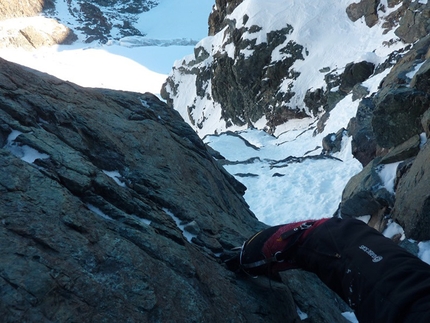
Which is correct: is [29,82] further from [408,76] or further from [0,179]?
[408,76]

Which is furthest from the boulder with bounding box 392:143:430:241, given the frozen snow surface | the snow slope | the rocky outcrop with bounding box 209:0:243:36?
the rocky outcrop with bounding box 209:0:243:36

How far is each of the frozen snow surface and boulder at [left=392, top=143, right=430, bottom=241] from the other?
0.68 feet

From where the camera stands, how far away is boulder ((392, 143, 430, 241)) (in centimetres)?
516

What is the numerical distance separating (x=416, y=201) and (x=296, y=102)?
2545 centimetres

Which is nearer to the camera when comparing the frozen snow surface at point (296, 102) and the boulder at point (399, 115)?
the boulder at point (399, 115)

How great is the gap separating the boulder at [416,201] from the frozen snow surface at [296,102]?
0.21m

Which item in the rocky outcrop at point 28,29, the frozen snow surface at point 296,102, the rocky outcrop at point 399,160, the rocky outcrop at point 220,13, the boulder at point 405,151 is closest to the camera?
the rocky outcrop at point 399,160

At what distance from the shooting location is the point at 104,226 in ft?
8.45

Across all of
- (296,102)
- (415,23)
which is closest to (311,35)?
(296,102)

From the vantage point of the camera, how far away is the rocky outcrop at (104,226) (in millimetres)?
2051

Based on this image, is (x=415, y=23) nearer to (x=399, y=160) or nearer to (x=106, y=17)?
(x=399, y=160)

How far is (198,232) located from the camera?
3396 mm

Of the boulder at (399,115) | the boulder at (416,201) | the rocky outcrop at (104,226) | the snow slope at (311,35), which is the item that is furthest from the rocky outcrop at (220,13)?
the rocky outcrop at (104,226)

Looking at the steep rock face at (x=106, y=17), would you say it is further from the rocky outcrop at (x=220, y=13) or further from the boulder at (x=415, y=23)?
the boulder at (x=415, y=23)
